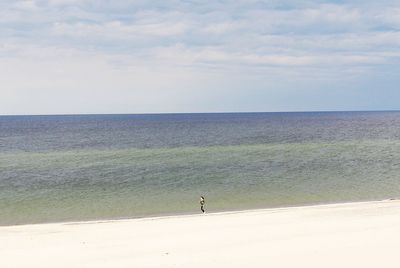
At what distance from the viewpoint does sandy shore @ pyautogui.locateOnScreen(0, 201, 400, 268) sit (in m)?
17.3

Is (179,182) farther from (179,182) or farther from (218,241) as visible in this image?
(218,241)

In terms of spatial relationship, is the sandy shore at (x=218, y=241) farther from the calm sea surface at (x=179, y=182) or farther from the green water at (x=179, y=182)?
the calm sea surface at (x=179, y=182)

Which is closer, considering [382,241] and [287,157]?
[382,241]

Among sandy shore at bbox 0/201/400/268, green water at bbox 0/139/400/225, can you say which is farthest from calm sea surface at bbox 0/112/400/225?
sandy shore at bbox 0/201/400/268

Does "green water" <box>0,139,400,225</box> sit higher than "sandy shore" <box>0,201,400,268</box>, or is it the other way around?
"green water" <box>0,139,400,225</box>

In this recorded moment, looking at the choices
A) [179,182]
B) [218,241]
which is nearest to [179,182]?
[179,182]

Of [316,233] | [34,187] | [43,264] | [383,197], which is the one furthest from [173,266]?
[34,187]

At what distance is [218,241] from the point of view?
20.6 metres

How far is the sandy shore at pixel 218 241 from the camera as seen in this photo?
1731 cm

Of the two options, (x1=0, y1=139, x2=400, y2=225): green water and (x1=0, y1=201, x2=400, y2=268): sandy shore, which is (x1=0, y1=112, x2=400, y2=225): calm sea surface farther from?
(x1=0, y1=201, x2=400, y2=268): sandy shore

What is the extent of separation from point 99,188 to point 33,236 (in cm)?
1913

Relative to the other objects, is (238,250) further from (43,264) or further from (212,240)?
(43,264)

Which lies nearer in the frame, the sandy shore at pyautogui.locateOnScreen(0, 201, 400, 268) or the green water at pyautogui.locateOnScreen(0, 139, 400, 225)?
the sandy shore at pyautogui.locateOnScreen(0, 201, 400, 268)

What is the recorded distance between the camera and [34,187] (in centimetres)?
4303
